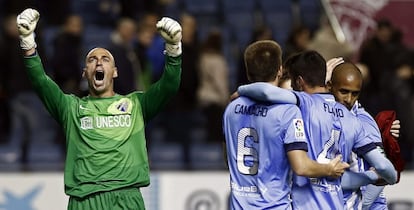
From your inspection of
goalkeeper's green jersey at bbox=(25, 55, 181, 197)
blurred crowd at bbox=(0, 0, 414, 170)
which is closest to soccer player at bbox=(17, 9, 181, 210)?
goalkeeper's green jersey at bbox=(25, 55, 181, 197)

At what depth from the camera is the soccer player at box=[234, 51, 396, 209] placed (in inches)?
333

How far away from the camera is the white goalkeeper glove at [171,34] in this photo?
28.8 ft

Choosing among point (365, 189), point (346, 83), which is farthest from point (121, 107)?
point (365, 189)

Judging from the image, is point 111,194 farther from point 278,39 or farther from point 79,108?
point 278,39

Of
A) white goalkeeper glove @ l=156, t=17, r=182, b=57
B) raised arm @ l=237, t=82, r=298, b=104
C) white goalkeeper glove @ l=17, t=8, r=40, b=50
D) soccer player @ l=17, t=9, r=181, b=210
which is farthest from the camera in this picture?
soccer player @ l=17, t=9, r=181, b=210

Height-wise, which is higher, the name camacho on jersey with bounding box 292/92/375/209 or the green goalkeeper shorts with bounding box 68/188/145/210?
the name camacho on jersey with bounding box 292/92/375/209

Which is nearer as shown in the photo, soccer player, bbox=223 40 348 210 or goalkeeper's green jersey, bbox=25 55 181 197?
soccer player, bbox=223 40 348 210

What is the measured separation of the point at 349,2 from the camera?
17859 millimetres

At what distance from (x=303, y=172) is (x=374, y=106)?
7083 mm

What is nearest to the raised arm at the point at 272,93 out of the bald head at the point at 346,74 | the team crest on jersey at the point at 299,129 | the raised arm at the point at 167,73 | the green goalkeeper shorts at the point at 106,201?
the team crest on jersey at the point at 299,129

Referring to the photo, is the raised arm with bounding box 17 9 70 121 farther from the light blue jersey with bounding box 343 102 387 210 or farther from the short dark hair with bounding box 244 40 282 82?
the light blue jersey with bounding box 343 102 387 210

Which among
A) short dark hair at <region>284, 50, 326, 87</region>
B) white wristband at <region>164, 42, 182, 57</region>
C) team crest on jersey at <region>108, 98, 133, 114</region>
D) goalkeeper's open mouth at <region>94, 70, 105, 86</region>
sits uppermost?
white wristband at <region>164, 42, 182, 57</region>

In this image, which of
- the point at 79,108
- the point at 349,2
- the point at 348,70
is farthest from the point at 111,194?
the point at 349,2

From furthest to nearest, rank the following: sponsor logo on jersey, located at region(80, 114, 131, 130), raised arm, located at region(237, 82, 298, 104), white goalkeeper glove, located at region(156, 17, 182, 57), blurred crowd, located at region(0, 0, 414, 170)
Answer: blurred crowd, located at region(0, 0, 414, 170) < sponsor logo on jersey, located at region(80, 114, 131, 130) < white goalkeeper glove, located at region(156, 17, 182, 57) < raised arm, located at region(237, 82, 298, 104)
